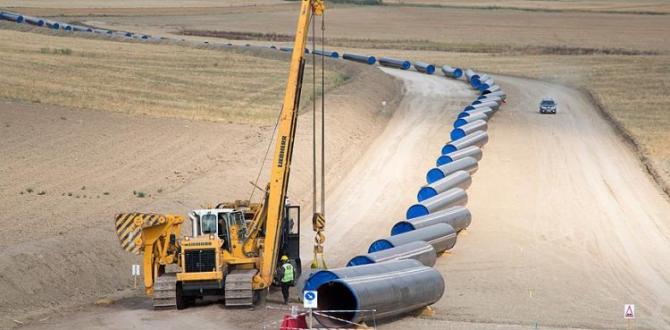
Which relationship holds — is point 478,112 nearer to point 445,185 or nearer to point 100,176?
point 445,185

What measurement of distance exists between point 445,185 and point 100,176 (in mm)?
13136

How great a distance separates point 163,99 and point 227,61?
26412 millimetres

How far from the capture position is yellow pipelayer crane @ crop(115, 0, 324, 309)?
28750 millimetres

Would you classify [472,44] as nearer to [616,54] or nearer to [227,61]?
[616,54]

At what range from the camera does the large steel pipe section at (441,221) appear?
38062 mm

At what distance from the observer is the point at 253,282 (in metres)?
28.8

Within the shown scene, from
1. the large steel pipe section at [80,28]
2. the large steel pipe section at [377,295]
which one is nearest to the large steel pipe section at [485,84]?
the large steel pipe section at [80,28]

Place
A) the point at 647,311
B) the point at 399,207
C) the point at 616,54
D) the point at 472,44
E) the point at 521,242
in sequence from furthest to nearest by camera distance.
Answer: the point at 472,44
the point at 616,54
the point at 399,207
the point at 521,242
the point at 647,311

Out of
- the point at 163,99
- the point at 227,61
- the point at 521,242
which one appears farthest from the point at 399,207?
the point at 227,61

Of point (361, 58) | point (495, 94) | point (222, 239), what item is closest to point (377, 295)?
point (222, 239)

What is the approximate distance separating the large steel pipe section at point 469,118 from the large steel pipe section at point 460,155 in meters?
8.21

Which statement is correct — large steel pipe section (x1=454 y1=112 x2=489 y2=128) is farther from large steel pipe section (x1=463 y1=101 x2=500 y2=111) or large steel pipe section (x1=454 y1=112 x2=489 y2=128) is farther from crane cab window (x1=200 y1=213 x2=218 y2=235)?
crane cab window (x1=200 y1=213 x2=218 y2=235)

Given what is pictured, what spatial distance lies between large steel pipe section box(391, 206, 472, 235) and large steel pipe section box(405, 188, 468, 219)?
1.44 ft

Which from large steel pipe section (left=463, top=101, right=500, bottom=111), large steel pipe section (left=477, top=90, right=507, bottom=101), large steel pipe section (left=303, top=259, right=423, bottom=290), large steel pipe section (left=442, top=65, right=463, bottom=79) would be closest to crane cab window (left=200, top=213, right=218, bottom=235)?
large steel pipe section (left=303, top=259, right=423, bottom=290)
